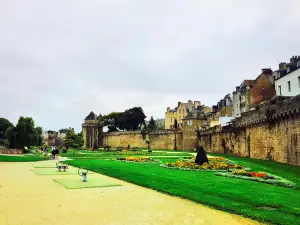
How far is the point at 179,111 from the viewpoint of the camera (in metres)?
113

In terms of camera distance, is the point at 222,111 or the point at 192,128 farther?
the point at 222,111

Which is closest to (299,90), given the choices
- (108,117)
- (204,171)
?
(204,171)

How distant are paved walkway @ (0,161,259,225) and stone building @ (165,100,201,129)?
93.6 meters

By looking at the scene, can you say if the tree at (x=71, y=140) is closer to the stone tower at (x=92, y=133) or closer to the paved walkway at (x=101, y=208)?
the stone tower at (x=92, y=133)

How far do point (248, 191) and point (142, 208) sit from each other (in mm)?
5423

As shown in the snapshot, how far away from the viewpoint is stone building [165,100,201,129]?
110 meters

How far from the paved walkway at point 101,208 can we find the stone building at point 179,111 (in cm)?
9359

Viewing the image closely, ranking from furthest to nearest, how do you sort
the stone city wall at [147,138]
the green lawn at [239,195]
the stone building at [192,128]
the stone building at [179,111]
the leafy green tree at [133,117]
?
1. the leafy green tree at [133,117]
2. the stone building at [179,111]
3. the stone city wall at [147,138]
4. the stone building at [192,128]
5. the green lawn at [239,195]

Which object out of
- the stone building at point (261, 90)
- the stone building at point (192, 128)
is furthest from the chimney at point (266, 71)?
the stone building at point (192, 128)

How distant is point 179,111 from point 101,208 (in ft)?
335

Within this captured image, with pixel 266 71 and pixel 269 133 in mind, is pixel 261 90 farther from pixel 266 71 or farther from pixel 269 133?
pixel 269 133

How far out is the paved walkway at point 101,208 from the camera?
976 centimetres

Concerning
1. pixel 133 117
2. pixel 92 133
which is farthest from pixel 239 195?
pixel 133 117

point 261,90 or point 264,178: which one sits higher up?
point 261,90
